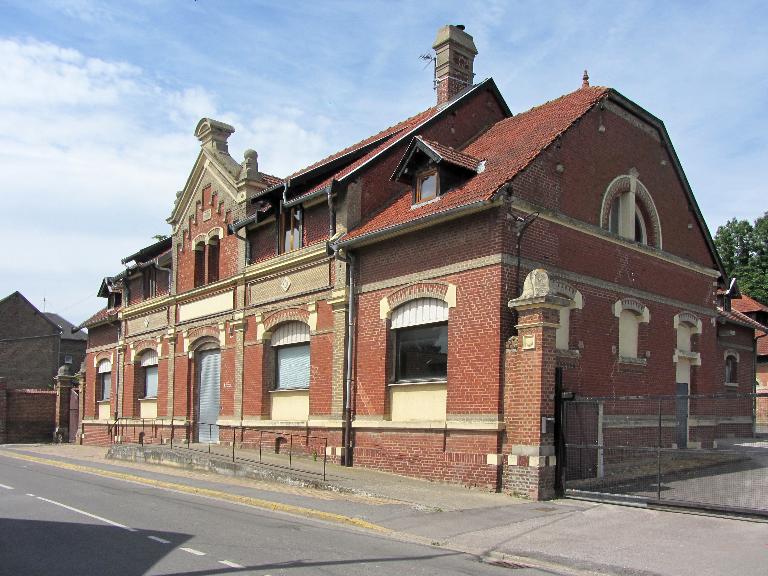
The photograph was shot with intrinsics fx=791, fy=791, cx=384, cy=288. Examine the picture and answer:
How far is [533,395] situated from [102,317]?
25.9m

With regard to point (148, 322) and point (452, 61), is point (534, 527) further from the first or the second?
point (148, 322)

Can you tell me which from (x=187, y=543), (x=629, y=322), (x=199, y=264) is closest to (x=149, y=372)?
(x=199, y=264)

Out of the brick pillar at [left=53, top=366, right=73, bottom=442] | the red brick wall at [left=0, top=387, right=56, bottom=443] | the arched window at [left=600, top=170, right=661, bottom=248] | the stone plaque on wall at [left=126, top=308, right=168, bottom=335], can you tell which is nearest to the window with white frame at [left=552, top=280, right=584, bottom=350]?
the arched window at [left=600, top=170, right=661, bottom=248]

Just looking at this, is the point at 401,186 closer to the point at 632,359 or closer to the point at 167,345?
the point at 632,359

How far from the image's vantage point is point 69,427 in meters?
40.1

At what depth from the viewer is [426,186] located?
18.1m

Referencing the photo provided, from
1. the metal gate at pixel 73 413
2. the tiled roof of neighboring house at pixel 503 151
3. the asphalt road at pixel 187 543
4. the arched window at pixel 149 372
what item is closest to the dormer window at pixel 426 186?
the tiled roof of neighboring house at pixel 503 151

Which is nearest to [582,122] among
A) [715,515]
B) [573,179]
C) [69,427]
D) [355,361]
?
[573,179]

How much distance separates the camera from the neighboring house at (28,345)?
5909 centimetres

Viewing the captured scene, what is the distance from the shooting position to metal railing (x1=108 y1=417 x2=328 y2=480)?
19672mm

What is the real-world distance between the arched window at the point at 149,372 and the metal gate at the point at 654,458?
18.4 meters

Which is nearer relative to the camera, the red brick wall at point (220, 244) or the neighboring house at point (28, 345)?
the red brick wall at point (220, 244)

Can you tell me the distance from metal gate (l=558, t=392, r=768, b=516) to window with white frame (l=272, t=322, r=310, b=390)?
7.90m

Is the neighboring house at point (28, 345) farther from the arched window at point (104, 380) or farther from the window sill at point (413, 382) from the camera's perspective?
the window sill at point (413, 382)
